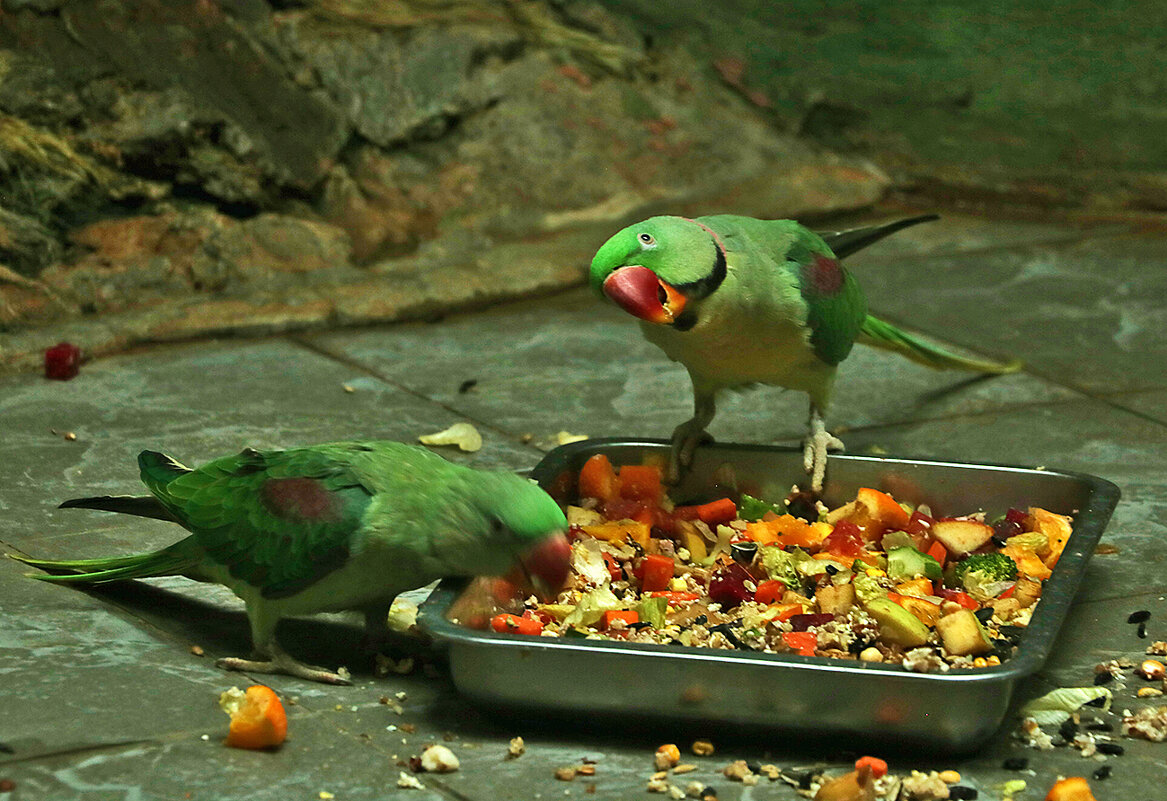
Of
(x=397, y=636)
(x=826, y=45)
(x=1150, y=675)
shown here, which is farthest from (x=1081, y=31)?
(x=397, y=636)

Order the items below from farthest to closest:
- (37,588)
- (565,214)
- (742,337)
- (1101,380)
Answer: (565,214), (1101,380), (742,337), (37,588)

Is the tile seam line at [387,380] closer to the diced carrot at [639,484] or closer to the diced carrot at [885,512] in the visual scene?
the diced carrot at [639,484]

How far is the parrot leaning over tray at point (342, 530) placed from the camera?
8.10 feet

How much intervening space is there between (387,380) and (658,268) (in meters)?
1.92

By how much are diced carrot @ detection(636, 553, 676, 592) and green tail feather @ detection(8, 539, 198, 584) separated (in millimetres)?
880

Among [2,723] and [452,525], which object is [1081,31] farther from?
[2,723]

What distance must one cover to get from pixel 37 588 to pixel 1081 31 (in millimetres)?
5350

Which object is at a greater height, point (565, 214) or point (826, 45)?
point (826, 45)

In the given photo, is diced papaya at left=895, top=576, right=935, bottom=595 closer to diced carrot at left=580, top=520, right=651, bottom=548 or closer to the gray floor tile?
diced carrot at left=580, top=520, right=651, bottom=548

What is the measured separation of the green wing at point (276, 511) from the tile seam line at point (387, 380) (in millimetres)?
1406

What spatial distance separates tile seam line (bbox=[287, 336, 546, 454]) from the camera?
418 centimetres

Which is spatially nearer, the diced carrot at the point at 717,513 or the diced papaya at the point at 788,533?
the diced papaya at the point at 788,533

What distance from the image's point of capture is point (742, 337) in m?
3.21

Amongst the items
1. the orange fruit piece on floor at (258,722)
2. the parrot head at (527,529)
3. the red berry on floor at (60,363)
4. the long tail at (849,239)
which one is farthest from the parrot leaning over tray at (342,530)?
the red berry on floor at (60,363)
